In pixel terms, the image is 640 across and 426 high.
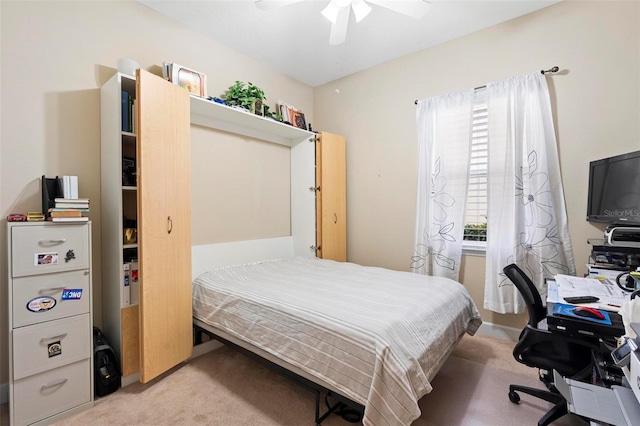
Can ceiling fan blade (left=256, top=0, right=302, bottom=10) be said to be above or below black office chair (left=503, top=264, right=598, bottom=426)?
above

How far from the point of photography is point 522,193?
8.54 feet

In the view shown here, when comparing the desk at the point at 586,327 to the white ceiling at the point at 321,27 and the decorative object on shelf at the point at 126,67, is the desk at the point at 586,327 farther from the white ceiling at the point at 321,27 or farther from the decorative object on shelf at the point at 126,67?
the decorative object on shelf at the point at 126,67

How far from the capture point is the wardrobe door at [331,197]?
354 cm

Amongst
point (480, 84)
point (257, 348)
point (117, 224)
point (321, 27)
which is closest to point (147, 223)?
point (117, 224)

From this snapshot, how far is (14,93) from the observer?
1.89 m

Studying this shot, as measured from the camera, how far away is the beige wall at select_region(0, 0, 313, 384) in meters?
1.88

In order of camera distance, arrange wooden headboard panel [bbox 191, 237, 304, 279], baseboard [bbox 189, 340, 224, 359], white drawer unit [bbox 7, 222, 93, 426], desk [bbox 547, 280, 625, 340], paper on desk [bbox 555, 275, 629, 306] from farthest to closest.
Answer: wooden headboard panel [bbox 191, 237, 304, 279] → baseboard [bbox 189, 340, 224, 359] → white drawer unit [bbox 7, 222, 93, 426] → paper on desk [bbox 555, 275, 629, 306] → desk [bbox 547, 280, 625, 340]

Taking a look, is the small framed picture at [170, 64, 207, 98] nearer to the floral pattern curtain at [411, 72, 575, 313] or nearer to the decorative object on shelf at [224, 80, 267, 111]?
the decorative object on shelf at [224, 80, 267, 111]

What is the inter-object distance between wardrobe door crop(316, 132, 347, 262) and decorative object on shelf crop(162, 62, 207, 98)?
1.47 metres

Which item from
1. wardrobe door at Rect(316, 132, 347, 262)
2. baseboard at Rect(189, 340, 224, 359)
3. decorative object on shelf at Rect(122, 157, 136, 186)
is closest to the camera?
decorative object on shelf at Rect(122, 157, 136, 186)

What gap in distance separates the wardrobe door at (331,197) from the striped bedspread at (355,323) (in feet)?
3.01

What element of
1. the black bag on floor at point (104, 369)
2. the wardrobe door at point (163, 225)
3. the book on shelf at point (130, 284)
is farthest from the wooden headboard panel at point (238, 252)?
the black bag on floor at point (104, 369)

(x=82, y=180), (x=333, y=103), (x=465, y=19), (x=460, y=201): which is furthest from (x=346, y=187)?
(x=82, y=180)

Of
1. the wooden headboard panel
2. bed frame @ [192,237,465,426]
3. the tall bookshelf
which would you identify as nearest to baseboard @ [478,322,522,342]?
bed frame @ [192,237,465,426]
